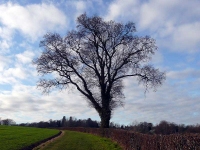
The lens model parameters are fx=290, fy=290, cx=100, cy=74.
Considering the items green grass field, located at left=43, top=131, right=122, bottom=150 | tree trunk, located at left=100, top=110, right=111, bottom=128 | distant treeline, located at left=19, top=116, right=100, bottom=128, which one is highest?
distant treeline, located at left=19, top=116, right=100, bottom=128

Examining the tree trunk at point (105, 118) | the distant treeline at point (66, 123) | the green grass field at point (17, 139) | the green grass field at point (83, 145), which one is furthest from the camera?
the distant treeline at point (66, 123)

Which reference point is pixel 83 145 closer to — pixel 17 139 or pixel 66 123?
pixel 17 139

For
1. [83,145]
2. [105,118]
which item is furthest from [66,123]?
[83,145]

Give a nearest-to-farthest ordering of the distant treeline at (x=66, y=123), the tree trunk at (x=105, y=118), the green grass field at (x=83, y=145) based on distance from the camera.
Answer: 1. the green grass field at (x=83, y=145)
2. the tree trunk at (x=105, y=118)
3. the distant treeline at (x=66, y=123)

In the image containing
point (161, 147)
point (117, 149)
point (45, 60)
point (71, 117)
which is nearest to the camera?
point (161, 147)

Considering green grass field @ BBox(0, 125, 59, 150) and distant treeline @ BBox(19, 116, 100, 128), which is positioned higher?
distant treeline @ BBox(19, 116, 100, 128)

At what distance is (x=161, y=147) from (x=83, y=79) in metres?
26.7

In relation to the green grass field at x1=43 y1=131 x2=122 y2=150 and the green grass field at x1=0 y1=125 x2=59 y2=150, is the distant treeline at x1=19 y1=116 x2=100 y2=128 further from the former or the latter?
the green grass field at x1=43 y1=131 x2=122 y2=150

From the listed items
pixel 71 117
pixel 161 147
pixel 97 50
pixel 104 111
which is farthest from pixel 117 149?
pixel 71 117

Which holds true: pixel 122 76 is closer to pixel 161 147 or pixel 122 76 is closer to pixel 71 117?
pixel 161 147

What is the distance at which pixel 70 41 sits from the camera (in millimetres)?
36312

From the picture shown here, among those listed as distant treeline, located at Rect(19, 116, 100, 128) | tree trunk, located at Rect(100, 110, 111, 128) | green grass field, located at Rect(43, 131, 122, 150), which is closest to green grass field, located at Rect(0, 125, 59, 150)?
green grass field, located at Rect(43, 131, 122, 150)

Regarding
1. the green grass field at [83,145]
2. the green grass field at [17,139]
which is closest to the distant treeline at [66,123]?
the green grass field at [17,139]

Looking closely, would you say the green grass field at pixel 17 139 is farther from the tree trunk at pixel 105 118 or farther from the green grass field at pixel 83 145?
the tree trunk at pixel 105 118
